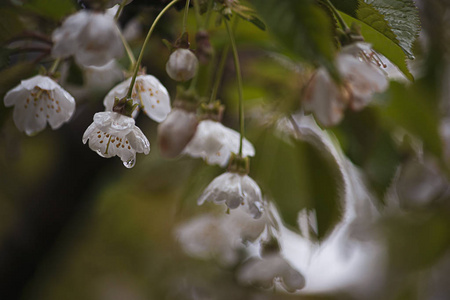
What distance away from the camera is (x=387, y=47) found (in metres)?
0.55

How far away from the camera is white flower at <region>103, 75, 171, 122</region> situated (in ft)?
2.21

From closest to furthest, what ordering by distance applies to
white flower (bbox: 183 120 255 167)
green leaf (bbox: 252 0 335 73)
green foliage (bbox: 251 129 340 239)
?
green leaf (bbox: 252 0 335 73) < white flower (bbox: 183 120 255 167) < green foliage (bbox: 251 129 340 239)

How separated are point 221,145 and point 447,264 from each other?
1.99 meters

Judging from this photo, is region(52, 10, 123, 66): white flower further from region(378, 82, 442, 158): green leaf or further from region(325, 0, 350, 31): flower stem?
region(378, 82, 442, 158): green leaf

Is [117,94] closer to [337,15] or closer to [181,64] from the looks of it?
[181,64]

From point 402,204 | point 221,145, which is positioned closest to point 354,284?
point 402,204

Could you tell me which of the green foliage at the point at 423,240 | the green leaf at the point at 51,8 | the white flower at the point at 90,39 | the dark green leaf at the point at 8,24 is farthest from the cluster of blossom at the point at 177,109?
the green foliage at the point at 423,240

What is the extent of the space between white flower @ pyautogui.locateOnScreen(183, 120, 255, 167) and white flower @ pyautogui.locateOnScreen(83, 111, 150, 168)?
4.4 inches

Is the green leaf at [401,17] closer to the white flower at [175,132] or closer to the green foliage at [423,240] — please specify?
the white flower at [175,132]

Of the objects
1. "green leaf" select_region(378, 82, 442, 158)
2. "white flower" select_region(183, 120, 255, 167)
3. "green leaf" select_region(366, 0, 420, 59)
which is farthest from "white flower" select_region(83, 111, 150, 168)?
"green leaf" select_region(378, 82, 442, 158)

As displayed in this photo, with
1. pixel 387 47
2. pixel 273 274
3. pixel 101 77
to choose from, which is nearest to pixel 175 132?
pixel 387 47

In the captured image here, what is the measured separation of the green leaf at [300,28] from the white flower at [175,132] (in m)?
0.27

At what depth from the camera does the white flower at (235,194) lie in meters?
0.68

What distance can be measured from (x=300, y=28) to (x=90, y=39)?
23cm
